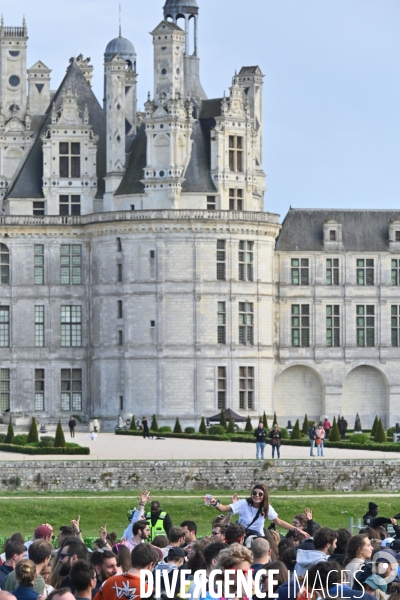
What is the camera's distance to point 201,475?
43.6 metres

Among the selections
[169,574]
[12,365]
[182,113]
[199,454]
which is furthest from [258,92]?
[169,574]

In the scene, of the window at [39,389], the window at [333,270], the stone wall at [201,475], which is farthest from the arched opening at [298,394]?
the stone wall at [201,475]

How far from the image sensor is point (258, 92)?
69.6 m

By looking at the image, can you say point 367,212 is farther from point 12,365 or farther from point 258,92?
point 12,365

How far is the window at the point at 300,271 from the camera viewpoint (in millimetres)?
69062

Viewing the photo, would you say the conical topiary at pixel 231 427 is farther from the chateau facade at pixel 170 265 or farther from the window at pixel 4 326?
the window at pixel 4 326

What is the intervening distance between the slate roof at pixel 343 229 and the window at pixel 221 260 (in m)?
4.72

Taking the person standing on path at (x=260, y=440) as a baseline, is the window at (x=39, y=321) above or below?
above

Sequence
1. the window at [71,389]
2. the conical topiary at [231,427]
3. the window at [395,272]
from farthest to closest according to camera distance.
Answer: the window at [395,272], the window at [71,389], the conical topiary at [231,427]

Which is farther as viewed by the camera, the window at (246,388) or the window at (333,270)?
the window at (333,270)

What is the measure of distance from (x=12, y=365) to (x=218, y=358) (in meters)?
8.51

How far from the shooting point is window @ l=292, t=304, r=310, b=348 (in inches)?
2717

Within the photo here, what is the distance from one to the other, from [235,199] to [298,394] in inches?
359

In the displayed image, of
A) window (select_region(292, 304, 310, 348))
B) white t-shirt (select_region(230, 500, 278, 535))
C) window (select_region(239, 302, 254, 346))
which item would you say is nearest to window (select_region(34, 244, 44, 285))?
window (select_region(239, 302, 254, 346))
